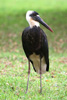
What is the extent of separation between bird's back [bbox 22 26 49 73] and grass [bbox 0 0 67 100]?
0.81 m

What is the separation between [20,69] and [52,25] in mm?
7761

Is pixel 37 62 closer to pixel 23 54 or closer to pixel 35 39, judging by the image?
pixel 35 39

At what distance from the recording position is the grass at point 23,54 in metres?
5.25

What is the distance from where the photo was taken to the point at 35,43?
15.7 feet

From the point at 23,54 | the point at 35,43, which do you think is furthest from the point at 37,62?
the point at 23,54

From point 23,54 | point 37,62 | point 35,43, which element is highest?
point 35,43

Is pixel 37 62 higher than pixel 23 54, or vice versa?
pixel 37 62

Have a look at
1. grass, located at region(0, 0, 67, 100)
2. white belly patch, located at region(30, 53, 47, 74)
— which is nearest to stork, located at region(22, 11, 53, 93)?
white belly patch, located at region(30, 53, 47, 74)

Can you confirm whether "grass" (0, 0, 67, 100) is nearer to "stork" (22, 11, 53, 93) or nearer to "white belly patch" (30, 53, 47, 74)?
"white belly patch" (30, 53, 47, 74)

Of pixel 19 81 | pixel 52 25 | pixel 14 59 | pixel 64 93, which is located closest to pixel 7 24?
pixel 52 25

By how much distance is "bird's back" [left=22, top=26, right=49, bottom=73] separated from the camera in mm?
4709

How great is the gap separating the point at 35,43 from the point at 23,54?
21.1ft

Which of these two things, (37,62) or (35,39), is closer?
(35,39)

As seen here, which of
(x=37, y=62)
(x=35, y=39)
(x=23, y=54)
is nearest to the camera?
(x=35, y=39)
